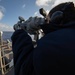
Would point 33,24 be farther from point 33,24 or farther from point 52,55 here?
point 52,55

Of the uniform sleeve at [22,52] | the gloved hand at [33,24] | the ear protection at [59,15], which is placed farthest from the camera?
the gloved hand at [33,24]

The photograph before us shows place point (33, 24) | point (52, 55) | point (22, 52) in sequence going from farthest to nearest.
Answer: point (33, 24)
point (22, 52)
point (52, 55)

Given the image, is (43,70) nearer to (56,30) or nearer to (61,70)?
(61,70)

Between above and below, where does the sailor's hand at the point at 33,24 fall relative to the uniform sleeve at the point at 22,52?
above

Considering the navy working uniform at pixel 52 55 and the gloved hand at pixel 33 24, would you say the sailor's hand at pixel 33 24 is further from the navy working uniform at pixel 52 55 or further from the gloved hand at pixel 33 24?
the navy working uniform at pixel 52 55

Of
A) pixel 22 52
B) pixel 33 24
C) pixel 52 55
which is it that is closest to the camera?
pixel 52 55

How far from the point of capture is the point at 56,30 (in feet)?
3.56

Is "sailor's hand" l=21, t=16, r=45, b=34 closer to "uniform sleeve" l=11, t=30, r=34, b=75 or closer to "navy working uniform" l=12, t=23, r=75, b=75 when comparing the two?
"uniform sleeve" l=11, t=30, r=34, b=75

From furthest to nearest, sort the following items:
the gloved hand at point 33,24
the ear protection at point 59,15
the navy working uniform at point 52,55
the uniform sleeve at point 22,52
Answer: the gloved hand at point 33,24
the ear protection at point 59,15
the uniform sleeve at point 22,52
the navy working uniform at point 52,55

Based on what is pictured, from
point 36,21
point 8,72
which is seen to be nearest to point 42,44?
point 36,21

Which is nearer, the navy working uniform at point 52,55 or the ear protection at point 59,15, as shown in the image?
the navy working uniform at point 52,55

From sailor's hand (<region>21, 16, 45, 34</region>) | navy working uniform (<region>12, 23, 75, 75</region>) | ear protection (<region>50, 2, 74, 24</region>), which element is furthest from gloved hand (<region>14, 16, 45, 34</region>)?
navy working uniform (<region>12, 23, 75, 75</region>)

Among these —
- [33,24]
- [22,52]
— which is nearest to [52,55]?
[22,52]

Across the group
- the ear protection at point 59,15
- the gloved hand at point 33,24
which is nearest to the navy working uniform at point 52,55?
the ear protection at point 59,15
